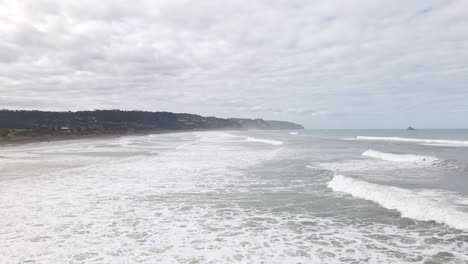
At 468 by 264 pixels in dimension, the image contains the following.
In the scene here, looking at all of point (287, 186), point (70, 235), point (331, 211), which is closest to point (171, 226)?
point (70, 235)

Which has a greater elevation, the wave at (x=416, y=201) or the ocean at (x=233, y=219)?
the wave at (x=416, y=201)

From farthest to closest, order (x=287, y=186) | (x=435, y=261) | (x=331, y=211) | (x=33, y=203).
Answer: (x=287, y=186), (x=33, y=203), (x=331, y=211), (x=435, y=261)

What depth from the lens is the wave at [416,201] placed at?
9727 millimetres

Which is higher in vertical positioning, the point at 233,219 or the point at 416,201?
the point at 416,201

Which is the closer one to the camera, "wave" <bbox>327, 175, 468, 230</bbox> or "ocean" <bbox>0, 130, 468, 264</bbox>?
"ocean" <bbox>0, 130, 468, 264</bbox>

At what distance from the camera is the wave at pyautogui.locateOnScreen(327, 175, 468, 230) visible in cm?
973

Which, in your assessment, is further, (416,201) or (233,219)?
(416,201)

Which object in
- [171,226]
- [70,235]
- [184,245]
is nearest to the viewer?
[184,245]

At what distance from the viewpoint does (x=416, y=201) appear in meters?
11.2

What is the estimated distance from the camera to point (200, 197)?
12891mm

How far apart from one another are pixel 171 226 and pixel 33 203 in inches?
215

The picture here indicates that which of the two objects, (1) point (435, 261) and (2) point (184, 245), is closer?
(1) point (435, 261)

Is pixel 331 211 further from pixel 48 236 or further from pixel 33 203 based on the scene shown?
pixel 33 203

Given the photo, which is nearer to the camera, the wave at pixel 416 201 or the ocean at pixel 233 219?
the ocean at pixel 233 219
